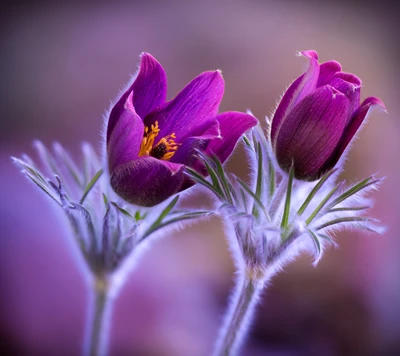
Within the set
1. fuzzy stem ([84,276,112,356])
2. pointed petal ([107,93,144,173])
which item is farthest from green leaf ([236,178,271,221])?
fuzzy stem ([84,276,112,356])

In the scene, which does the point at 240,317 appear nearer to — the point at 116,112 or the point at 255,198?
the point at 255,198

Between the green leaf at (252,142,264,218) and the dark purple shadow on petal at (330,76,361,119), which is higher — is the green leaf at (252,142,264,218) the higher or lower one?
the lower one

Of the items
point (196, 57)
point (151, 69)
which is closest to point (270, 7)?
point (196, 57)

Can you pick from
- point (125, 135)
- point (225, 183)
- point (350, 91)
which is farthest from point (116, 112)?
point (350, 91)

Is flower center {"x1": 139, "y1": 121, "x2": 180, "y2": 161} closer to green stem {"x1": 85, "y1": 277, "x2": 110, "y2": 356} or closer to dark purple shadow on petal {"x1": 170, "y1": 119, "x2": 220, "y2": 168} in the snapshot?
dark purple shadow on petal {"x1": 170, "y1": 119, "x2": 220, "y2": 168}

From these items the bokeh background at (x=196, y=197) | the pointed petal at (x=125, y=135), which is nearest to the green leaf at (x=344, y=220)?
the pointed petal at (x=125, y=135)

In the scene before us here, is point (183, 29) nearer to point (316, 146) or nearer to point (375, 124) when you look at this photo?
point (375, 124)

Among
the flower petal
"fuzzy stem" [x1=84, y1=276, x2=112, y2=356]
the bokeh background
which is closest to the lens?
the flower petal
